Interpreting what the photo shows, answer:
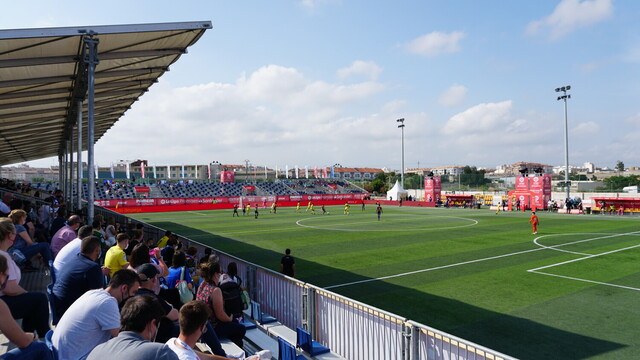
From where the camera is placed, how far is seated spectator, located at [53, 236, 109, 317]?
539 centimetres

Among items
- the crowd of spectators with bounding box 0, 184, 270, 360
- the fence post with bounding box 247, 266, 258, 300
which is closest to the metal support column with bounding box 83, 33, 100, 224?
the crowd of spectators with bounding box 0, 184, 270, 360

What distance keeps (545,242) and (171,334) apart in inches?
899

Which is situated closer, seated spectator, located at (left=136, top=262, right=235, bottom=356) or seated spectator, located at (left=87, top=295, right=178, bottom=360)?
seated spectator, located at (left=87, top=295, right=178, bottom=360)

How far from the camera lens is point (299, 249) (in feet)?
69.6

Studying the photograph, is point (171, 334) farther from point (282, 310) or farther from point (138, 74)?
point (138, 74)

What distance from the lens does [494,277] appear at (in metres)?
14.3

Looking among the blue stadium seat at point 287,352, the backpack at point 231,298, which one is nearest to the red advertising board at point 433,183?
the blue stadium seat at point 287,352

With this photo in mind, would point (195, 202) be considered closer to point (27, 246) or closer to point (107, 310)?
point (27, 246)

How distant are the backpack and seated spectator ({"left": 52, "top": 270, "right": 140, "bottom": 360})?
2.29 meters

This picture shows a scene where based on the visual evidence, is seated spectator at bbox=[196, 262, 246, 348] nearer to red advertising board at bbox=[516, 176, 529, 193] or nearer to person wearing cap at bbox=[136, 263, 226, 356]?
person wearing cap at bbox=[136, 263, 226, 356]

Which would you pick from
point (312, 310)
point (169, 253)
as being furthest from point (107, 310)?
point (169, 253)

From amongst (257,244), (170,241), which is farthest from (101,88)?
(257,244)

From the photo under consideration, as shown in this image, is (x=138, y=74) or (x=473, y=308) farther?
(x=138, y=74)

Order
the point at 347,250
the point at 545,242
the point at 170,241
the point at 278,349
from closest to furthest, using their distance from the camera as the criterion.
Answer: the point at 278,349, the point at 170,241, the point at 347,250, the point at 545,242
